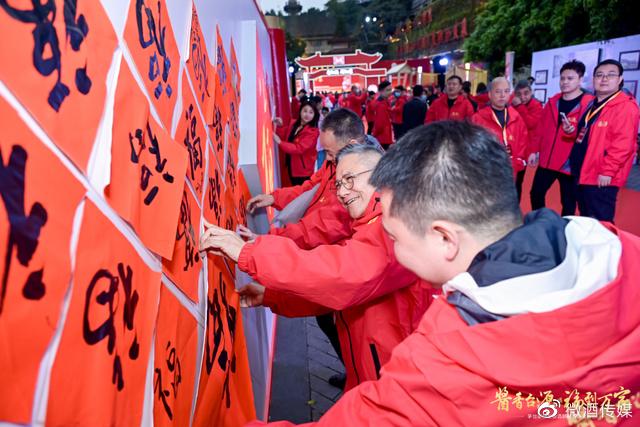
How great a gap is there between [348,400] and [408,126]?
8551 mm

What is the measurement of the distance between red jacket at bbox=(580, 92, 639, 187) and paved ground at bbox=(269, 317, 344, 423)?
2.68 m

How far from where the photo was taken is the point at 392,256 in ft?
4.68

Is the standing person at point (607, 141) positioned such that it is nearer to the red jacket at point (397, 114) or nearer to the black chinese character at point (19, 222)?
the black chinese character at point (19, 222)

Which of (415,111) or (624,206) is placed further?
(415,111)

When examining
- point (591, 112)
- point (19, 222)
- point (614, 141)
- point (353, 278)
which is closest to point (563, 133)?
point (591, 112)

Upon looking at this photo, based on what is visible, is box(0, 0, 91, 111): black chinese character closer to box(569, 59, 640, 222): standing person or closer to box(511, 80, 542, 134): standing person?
Result: box(569, 59, 640, 222): standing person

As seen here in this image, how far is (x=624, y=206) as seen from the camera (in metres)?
5.29

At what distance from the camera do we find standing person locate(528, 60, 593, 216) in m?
4.45

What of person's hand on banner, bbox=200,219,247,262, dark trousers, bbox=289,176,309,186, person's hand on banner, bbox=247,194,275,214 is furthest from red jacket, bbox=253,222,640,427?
dark trousers, bbox=289,176,309,186

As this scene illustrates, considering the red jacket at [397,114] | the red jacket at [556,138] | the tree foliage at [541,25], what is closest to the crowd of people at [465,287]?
the red jacket at [556,138]

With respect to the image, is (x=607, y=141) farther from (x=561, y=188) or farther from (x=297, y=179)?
(x=297, y=179)

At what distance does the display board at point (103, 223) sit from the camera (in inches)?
20.8

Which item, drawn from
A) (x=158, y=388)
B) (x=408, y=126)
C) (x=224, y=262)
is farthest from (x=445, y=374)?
(x=408, y=126)

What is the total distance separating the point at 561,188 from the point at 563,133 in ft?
1.82
